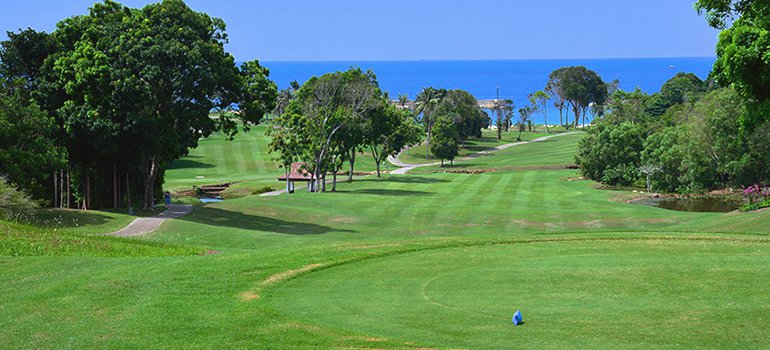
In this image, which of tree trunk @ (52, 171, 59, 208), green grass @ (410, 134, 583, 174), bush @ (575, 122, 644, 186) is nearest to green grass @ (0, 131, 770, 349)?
tree trunk @ (52, 171, 59, 208)

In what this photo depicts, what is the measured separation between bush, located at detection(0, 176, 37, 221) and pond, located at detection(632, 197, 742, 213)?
1745 inches

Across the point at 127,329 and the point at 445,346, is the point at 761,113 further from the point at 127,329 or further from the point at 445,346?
the point at 127,329

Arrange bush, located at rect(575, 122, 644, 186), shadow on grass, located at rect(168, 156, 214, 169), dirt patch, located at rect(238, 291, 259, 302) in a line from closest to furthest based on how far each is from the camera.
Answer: dirt patch, located at rect(238, 291, 259, 302)
bush, located at rect(575, 122, 644, 186)
shadow on grass, located at rect(168, 156, 214, 169)

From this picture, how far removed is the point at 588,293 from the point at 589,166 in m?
73.0

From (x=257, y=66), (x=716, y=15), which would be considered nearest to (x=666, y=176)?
(x=257, y=66)

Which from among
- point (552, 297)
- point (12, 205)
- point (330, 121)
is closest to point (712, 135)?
point (330, 121)

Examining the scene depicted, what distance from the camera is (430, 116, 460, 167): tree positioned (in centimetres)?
11650

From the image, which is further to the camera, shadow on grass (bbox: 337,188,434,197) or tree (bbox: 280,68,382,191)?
tree (bbox: 280,68,382,191)

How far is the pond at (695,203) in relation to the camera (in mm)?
62875

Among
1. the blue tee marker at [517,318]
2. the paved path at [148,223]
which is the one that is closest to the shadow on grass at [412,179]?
the paved path at [148,223]

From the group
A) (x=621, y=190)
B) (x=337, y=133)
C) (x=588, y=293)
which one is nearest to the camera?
(x=588, y=293)

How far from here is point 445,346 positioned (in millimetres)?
14688

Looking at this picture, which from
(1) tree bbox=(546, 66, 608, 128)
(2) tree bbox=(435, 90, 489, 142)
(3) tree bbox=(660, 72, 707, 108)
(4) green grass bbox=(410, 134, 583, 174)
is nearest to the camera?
(4) green grass bbox=(410, 134, 583, 174)

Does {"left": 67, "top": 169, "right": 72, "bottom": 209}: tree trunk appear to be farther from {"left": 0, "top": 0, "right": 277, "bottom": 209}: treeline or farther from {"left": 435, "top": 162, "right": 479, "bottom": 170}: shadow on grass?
{"left": 435, "top": 162, "right": 479, "bottom": 170}: shadow on grass
